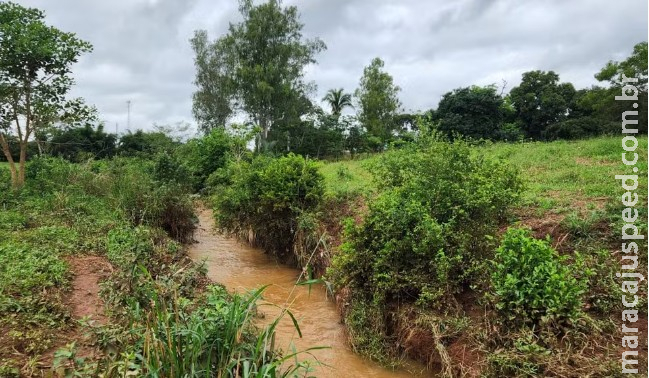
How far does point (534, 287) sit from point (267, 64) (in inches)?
868

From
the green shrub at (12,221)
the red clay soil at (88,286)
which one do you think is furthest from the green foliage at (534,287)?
the green shrub at (12,221)

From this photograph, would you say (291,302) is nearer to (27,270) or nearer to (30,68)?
(27,270)

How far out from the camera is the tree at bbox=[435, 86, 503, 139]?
25.0 meters

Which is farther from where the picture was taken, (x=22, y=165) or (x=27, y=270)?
(x=22, y=165)

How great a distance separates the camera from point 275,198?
8.12 metres

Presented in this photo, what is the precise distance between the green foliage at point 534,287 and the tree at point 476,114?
21.8 metres

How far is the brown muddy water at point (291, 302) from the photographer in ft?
15.0

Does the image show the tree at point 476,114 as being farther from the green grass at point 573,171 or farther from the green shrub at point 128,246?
the green shrub at point 128,246

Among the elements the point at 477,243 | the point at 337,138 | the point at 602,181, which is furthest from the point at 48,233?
the point at 337,138

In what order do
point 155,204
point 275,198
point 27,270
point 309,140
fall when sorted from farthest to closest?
point 309,140 → point 155,204 → point 275,198 → point 27,270

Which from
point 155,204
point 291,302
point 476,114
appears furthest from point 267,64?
point 291,302

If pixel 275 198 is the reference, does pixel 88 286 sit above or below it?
below

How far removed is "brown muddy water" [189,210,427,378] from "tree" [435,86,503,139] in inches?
715

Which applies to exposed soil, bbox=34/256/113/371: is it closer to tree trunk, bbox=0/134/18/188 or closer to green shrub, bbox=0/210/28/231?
green shrub, bbox=0/210/28/231
